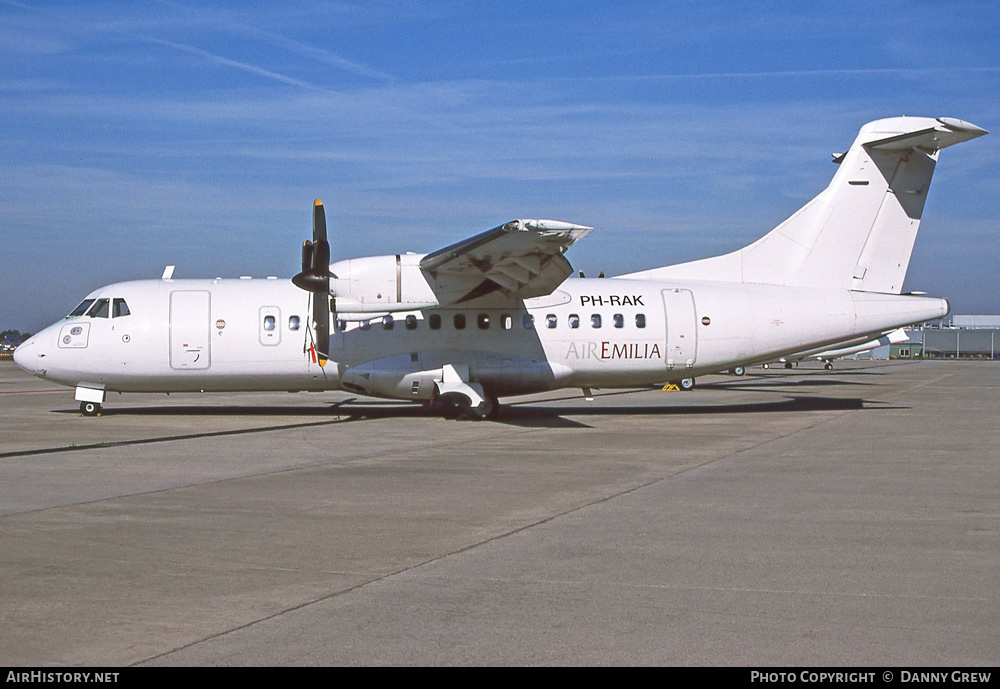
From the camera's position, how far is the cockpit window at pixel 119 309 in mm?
21422

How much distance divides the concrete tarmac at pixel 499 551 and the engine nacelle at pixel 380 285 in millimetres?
3572

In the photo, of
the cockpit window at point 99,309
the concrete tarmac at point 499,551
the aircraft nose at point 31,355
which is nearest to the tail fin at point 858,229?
the concrete tarmac at point 499,551

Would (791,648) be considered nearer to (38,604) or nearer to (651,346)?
(38,604)

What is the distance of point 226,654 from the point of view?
16.8ft

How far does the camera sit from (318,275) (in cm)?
1933

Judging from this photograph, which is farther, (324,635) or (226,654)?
(324,635)

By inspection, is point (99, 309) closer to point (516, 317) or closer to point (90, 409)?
point (90, 409)

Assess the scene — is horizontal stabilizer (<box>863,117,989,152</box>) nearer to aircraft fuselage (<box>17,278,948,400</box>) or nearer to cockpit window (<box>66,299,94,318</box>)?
aircraft fuselage (<box>17,278,948,400</box>)

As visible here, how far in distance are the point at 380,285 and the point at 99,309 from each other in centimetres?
690

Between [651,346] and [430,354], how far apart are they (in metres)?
5.05

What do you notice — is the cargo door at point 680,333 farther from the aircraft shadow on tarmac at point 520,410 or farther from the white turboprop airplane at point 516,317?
the aircraft shadow on tarmac at point 520,410

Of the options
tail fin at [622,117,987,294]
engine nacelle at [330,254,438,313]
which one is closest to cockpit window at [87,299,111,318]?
engine nacelle at [330,254,438,313]

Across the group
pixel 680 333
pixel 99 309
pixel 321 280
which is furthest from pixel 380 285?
pixel 680 333
